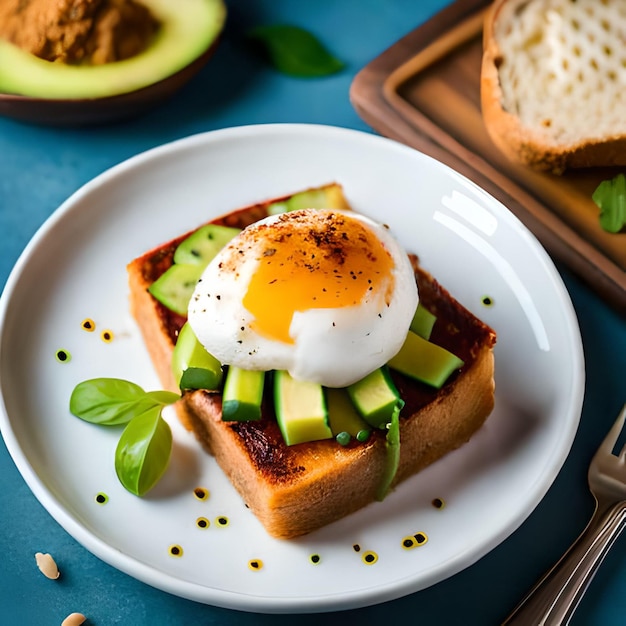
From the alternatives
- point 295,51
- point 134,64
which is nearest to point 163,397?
point 134,64

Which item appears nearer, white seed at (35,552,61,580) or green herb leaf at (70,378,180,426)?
white seed at (35,552,61,580)

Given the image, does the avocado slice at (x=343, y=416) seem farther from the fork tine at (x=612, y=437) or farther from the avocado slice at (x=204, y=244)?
the fork tine at (x=612, y=437)

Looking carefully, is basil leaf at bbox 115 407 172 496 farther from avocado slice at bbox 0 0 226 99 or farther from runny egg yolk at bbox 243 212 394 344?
avocado slice at bbox 0 0 226 99

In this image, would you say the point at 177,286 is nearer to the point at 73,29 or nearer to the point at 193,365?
the point at 193,365

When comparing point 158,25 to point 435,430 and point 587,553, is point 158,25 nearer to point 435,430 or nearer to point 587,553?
point 435,430

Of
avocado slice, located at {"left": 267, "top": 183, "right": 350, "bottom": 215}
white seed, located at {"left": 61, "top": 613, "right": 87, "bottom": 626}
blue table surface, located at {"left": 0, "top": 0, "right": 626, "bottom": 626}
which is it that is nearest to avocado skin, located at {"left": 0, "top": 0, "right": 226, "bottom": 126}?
blue table surface, located at {"left": 0, "top": 0, "right": 626, "bottom": 626}
